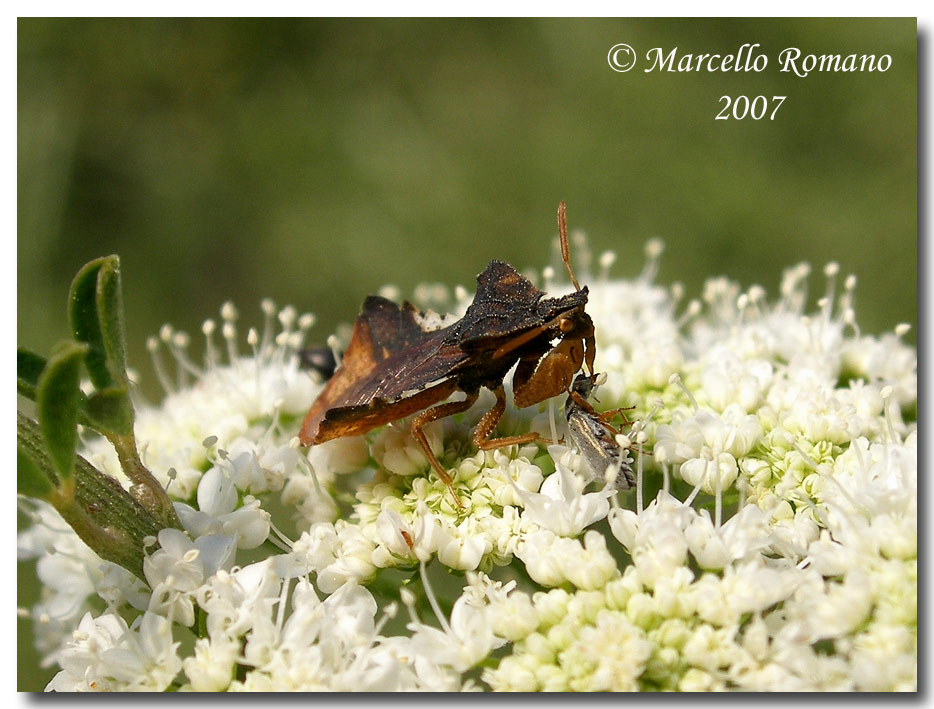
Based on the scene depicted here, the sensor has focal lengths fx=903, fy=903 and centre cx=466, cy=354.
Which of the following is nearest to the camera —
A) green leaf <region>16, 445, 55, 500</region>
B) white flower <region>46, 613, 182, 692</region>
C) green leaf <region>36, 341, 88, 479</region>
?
green leaf <region>36, 341, 88, 479</region>

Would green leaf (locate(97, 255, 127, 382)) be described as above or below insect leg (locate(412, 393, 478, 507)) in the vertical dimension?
above

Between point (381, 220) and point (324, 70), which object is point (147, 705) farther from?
point (324, 70)

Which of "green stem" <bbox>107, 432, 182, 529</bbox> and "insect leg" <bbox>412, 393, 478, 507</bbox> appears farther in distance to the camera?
"insect leg" <bbox>412, 393, 478, 507</bbox>

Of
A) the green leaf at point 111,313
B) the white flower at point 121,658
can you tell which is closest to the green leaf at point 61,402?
the green leaf at point 111,313

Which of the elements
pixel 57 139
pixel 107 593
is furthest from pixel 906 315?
pixel 57 139

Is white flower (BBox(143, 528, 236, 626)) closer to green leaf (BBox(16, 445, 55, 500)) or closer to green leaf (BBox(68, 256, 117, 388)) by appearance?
green leaf (BBox(16, 445, 55, 500))

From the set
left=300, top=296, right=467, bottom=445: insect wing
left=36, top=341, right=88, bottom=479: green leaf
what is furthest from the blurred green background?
left=36, top=341, right=88, bottom=479: green leaf
